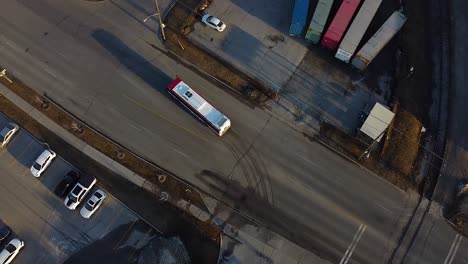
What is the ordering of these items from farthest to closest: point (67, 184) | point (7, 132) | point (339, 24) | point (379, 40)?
1. point (339, 24)
2. point (379, 40)
3. point (7, 132)
4. point (67, 184)

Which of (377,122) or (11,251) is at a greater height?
(377,122)

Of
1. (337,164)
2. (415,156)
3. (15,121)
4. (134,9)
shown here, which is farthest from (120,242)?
(415,156)

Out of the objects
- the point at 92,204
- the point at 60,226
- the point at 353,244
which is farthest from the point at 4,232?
the point at 353,244

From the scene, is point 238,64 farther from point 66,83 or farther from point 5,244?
point 5,244

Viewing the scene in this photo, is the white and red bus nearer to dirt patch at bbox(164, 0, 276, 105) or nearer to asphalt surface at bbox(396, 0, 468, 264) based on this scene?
dirt patch at bbox(164, 0, 276, 105)

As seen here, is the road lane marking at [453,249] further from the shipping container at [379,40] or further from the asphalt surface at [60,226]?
the asphalt surface at [60,226]

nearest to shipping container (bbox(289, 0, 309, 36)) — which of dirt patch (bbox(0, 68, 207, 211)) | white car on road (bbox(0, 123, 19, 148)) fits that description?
dirt patch (bbox(0, 68, 207, 211))

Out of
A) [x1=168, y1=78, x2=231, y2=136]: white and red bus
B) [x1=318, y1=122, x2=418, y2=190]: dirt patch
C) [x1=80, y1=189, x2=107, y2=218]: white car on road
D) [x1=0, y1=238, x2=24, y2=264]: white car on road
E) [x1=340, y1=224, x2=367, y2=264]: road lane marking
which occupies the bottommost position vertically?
[x1=0, y1=238, x2=24, y2=264]: white car on road

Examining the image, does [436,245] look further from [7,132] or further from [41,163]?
[7,132]
